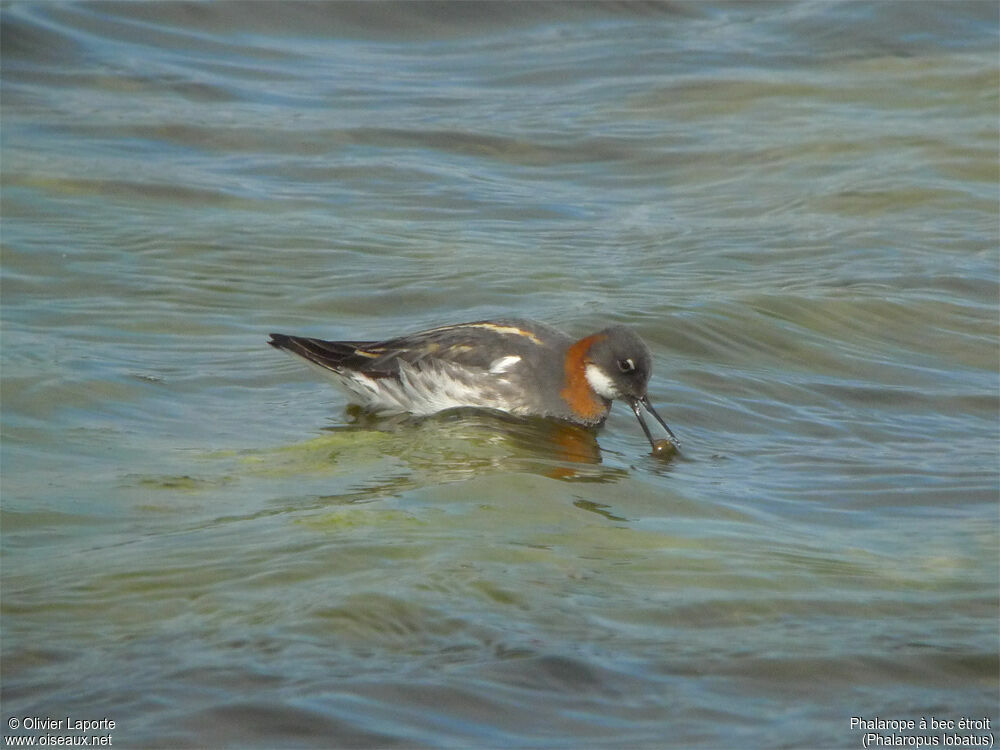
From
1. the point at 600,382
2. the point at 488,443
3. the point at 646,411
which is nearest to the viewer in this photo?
the point at 488,443

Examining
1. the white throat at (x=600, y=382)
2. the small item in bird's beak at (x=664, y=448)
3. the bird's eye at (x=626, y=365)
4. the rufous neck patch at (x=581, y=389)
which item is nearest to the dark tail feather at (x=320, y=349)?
the rufous neck patch at (x=581, y=389)

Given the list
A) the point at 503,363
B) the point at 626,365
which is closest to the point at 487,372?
the point at 503,363

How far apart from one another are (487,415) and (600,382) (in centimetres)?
73

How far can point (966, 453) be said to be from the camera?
8758 millimetres

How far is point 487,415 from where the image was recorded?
9375mm

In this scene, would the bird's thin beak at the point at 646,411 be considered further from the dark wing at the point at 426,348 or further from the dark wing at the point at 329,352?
the dark wing at the point at 329,352

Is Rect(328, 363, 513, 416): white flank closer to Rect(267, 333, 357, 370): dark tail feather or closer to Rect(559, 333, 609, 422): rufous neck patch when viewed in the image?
Rect(267, 333, 357, 370): dark tail feather

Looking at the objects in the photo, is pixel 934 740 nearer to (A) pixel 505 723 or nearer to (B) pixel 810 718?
(B) pixel 810 718

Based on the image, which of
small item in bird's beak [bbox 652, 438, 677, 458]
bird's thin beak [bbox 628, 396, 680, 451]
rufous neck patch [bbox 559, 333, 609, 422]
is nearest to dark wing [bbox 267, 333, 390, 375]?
rufous neck patch [bbox 559, 333, 609, 422]

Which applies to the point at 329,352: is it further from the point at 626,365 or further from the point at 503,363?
the point at 626,365

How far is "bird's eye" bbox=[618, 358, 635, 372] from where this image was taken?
916 cm

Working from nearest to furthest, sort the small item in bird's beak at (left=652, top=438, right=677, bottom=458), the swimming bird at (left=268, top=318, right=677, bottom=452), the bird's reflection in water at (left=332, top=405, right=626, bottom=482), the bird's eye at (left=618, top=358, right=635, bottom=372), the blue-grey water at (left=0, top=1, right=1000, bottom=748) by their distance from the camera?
the blue-grey water at (left=0, top=1, right=1000, bottom=748) → the bird's reflection in water at (left=332, top=405, right=626, bottom=482) → the small item in bird's beak at (left=652, top=438, right=677, bottom=458) → the bird's eye at (left=618, top=358, right=635, bottom=372) → the swimming bird at (left=268, top=318, right=677, bottom=452)

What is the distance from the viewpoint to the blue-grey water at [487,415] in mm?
5652

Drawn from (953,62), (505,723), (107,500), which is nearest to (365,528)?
(107,500)
